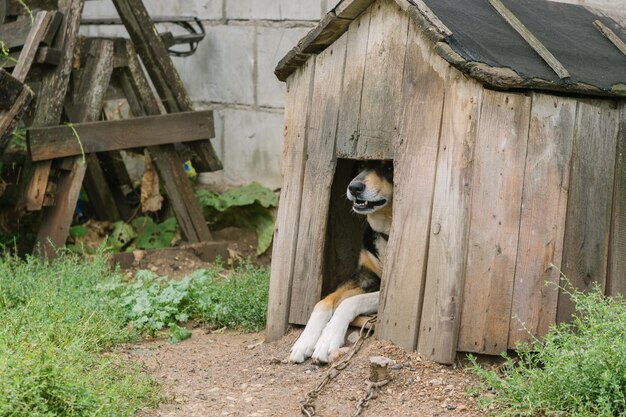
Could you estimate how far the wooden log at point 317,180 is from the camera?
218 inches

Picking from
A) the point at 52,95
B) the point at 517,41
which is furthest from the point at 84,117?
the point at 517,41

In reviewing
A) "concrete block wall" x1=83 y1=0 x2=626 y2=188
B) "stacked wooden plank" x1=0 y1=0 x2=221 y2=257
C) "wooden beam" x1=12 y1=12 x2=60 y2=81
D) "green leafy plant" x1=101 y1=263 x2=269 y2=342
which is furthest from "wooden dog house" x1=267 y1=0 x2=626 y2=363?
"concrete block wall" x1=83 y1=0 x2=626 y2=188

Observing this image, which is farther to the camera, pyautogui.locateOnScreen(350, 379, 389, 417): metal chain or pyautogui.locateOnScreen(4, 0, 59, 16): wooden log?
pyautogui.locateOnScreen(4, 0, 59, 16): wooden log

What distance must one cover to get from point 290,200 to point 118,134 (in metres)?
2.50

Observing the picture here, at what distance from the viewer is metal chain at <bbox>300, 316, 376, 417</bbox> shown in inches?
178

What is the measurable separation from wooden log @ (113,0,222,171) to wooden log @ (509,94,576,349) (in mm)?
4163

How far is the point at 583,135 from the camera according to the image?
4.93 m

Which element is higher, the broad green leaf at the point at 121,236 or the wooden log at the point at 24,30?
the wooden log at the point at 24,30

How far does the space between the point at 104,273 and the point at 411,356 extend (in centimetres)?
314

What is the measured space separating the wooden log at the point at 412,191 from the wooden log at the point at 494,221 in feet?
0.83

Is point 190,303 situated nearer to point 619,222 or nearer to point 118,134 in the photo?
point 118,134

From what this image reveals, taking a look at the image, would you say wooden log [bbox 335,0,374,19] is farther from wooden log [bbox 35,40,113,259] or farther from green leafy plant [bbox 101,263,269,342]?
wooden log [bbox 35,40,113,259]

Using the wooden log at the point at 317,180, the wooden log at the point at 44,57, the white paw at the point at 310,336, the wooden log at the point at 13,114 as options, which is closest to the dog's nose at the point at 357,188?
the wooden log at the point at 317,180

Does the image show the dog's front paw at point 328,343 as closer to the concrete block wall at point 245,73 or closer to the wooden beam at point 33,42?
the wooden beam at point 33,42
